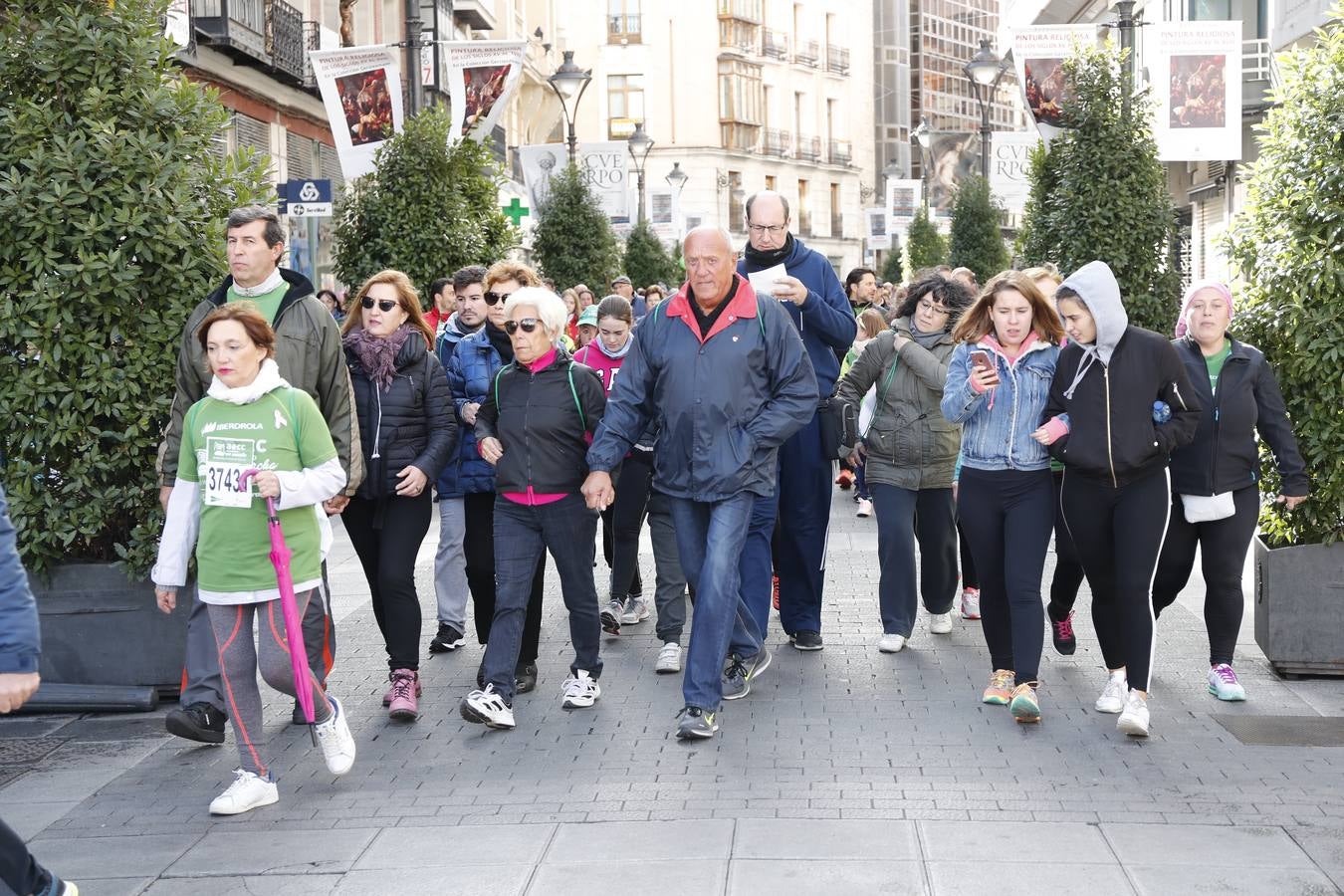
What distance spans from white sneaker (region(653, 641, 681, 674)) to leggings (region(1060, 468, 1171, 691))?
2.08m

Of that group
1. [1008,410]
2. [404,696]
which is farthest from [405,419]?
[1008,410]

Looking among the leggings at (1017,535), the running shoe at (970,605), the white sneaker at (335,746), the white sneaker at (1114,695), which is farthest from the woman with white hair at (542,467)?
the running shoe at (970,605)

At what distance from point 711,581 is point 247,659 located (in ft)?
6.09

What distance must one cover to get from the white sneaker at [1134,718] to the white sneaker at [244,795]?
3.18 m

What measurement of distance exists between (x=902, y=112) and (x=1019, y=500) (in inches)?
3711

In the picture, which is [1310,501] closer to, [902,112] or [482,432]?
[482,432]

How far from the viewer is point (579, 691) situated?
7.59 m

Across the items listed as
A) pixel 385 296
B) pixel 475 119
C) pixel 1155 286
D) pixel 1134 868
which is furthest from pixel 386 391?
pixel 475 119

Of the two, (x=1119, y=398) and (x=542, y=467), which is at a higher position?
(x=1119, y=398)

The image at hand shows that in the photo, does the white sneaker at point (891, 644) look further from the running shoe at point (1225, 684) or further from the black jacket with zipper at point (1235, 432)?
the black jacket with zipper at point (1235, 432)

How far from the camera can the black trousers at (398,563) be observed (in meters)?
7.51

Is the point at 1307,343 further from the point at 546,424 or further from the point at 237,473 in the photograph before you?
the point at 237,473

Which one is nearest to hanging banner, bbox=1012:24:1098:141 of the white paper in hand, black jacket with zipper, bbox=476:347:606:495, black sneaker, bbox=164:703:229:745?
the white paper in hand

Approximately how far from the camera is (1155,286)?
14.1 meters
